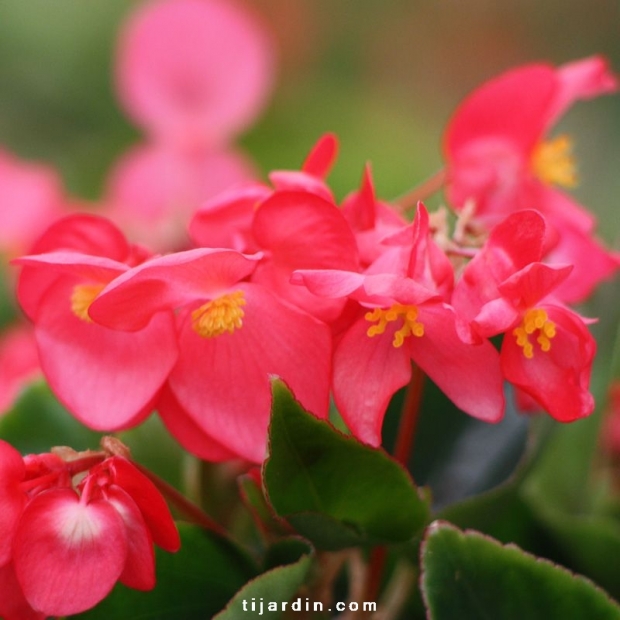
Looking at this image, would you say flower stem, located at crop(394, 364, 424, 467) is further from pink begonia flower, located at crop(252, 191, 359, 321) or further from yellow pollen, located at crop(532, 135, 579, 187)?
yellow pollen, located at crop(532, 135, 579, 187)

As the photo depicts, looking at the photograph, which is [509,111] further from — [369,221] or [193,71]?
[193,71]

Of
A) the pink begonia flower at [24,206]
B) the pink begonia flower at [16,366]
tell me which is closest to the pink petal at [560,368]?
the pink begonia flower at [16,366]

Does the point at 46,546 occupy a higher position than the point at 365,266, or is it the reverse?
the point at 365,266

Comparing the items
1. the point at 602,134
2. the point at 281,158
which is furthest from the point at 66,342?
the point at 602,134

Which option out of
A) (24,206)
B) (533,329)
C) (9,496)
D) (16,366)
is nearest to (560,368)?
(533,329)

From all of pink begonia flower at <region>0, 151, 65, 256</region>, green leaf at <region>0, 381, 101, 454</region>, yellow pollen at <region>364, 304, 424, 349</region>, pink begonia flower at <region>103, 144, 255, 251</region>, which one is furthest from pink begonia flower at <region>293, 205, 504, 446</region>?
pink begonia flower at <region>103, 144, 255, 251</region>

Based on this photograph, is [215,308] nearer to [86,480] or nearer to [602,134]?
[86,480]
